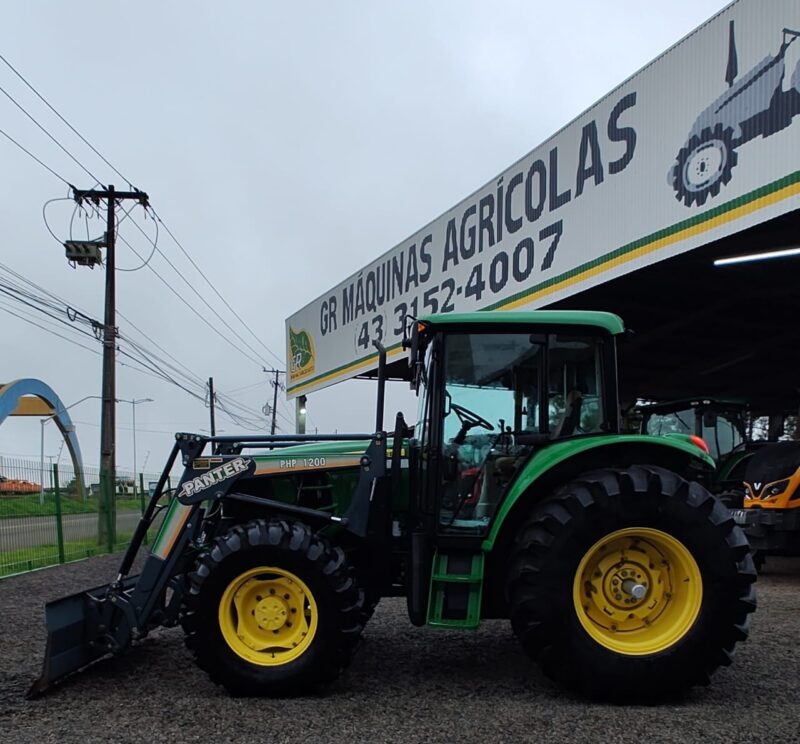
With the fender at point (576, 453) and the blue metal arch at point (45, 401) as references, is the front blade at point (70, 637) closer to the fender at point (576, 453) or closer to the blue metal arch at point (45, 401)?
the fender at point (576, 453)

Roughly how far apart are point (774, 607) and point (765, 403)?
15.6 metres

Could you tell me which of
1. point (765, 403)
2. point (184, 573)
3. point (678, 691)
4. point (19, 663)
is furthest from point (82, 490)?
point (765, 403)

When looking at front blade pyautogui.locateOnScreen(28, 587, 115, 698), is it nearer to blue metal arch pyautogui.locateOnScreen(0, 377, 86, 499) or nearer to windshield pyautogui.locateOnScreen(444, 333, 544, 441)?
windshield pyautogui.locateOnScreen(444, 333, 544, 441)

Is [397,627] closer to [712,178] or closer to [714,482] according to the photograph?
→ [712,178]

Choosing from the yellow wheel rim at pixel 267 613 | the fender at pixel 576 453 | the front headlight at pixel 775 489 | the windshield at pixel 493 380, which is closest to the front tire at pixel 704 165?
the front headlight at pixel 775 489

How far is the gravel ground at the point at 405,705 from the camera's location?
363cm

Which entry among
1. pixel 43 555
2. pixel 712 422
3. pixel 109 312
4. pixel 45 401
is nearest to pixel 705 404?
pixel 712 422

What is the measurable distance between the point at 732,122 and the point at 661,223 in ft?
4.49

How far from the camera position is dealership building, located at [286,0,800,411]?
7602mm

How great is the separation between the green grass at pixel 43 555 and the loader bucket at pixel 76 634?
6216 mm

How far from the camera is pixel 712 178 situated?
8.09 metres

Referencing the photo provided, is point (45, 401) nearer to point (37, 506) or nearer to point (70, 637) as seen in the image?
A: point (37, 506)

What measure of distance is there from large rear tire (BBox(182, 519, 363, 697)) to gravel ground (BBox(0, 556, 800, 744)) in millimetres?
168

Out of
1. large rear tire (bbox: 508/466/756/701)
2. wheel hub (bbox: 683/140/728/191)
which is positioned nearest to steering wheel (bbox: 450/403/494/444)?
large rear tire (bbox: 508/466/756/701)
